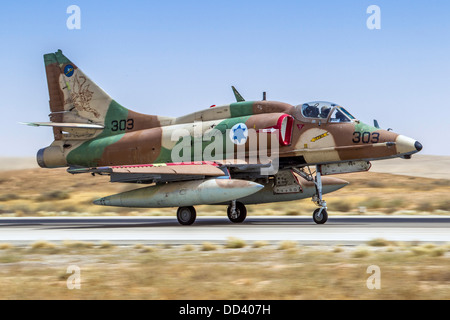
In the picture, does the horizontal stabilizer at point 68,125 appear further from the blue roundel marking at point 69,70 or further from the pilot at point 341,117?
the pilot at point 341,117

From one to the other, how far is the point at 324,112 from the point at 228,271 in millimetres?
11827

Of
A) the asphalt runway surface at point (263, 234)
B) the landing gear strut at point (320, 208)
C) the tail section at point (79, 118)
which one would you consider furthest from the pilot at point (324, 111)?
the tail section at point (79, 118)

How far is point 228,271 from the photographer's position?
34.6 feet

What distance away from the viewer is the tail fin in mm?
26438

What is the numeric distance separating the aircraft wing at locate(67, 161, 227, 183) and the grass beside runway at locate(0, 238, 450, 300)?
6.54 meters

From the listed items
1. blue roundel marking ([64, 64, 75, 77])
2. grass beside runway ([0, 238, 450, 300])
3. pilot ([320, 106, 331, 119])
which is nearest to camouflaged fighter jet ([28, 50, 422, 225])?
pilot ([320, 106, 331, 119])

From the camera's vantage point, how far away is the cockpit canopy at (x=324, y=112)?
21.2 m

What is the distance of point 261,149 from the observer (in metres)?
22.1

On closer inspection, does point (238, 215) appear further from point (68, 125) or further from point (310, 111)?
point (68, 125)

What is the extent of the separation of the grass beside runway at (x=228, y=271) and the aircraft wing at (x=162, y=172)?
21.4 feet
